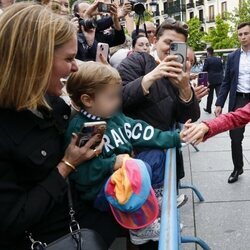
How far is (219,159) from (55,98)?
501cm

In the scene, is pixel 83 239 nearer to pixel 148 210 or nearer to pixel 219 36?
pixel 148 210

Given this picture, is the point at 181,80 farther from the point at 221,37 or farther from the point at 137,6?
the point at 221,37

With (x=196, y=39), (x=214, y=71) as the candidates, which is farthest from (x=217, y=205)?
(x=196, y=39)

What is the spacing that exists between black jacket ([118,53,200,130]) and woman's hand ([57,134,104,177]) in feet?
2.72

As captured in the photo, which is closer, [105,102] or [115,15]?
[105,102]

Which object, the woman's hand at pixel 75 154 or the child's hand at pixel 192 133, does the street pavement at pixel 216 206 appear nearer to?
the child's hand at pixel 192 133

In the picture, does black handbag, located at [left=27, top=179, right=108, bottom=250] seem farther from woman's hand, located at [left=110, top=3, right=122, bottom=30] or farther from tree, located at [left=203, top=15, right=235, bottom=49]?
tree, located at [left=203, top=15, right=235, bottom=49]

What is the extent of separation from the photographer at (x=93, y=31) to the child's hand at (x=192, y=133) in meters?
1.60

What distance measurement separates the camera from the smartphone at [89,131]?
1.67m

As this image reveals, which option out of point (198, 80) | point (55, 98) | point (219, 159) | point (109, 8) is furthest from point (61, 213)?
point (219, 159)

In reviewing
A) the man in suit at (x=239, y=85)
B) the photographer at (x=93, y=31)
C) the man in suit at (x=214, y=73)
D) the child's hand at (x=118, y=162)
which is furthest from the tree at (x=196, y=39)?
the child's hand at (x=118, y=162)

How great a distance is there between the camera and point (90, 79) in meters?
1.92

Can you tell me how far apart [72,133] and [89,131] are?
93 millimetres

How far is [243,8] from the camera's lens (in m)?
38.7
